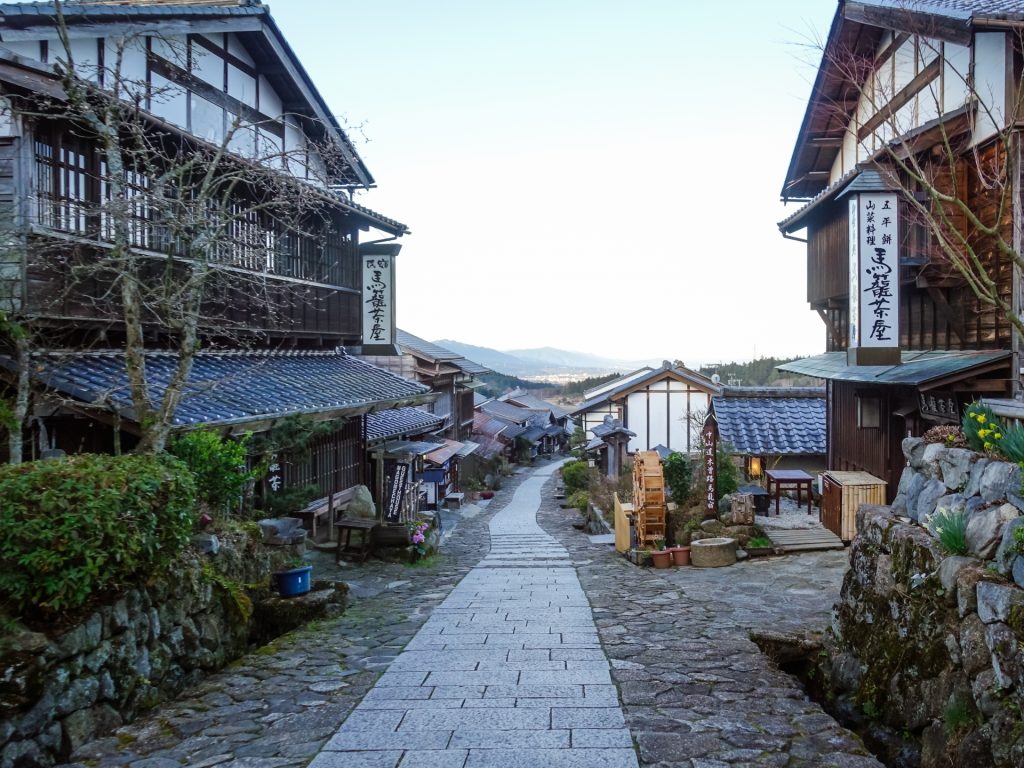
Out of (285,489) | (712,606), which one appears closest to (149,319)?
(285,489)

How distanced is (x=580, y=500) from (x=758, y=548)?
17.3 m

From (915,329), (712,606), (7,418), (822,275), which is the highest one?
(822,275)

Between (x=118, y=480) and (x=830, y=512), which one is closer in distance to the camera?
(x=118, y=480)

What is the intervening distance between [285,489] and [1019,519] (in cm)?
1222

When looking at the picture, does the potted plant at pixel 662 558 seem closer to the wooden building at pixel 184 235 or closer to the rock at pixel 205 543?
the wooden building at pixel 184 235

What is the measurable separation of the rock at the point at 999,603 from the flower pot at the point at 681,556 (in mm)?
9631

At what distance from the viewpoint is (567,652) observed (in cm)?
855

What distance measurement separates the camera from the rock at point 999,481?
19.9ft

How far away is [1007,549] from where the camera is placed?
18.8 feet

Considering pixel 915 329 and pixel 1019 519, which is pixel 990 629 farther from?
pixel 915 329

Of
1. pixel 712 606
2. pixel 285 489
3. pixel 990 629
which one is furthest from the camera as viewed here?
pixel 285 489

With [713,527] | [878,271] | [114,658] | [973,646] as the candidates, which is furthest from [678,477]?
[114,658]

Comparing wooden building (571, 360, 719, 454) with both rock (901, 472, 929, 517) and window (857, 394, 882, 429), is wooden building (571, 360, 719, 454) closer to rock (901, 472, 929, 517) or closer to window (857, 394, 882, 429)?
window (857, 394, 882, 429)

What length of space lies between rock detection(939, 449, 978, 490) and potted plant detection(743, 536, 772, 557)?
799 centimetres
